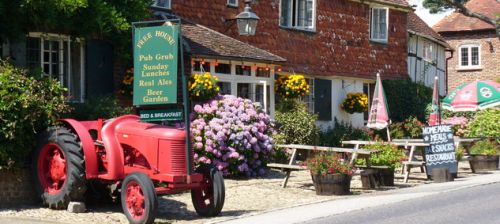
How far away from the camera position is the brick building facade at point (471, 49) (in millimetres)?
48031

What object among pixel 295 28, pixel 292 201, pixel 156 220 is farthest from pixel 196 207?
pixel 295 28

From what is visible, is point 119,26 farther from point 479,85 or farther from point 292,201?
point 479,85

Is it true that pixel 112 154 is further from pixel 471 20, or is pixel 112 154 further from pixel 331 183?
pixel 471 20

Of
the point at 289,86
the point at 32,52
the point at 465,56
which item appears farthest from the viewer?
the point at 465,56

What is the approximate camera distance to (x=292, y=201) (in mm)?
15188

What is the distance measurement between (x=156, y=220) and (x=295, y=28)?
46.1 feet

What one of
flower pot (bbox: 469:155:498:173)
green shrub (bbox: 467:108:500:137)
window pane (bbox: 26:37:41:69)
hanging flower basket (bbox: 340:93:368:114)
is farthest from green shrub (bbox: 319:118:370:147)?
window pane (bbox: 26:37:41:69)

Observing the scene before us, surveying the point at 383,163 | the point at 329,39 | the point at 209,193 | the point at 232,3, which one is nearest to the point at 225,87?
the point at 232,3

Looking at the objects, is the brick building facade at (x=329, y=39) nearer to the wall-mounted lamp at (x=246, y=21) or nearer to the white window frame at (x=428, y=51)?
the wall-mounted lamp at (x=246, y=21)

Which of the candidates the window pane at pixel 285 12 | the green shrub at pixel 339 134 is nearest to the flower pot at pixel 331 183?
the green shrub at pixel 339 134

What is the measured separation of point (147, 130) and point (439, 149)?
8543 millimetres

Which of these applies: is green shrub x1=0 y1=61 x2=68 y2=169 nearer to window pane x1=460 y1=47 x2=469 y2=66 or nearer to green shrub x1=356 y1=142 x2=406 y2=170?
green shrub x1=356 y1=142 x2=406 y2=170

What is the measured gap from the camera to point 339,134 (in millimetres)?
26359

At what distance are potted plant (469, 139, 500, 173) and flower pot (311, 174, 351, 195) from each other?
6418 mm
